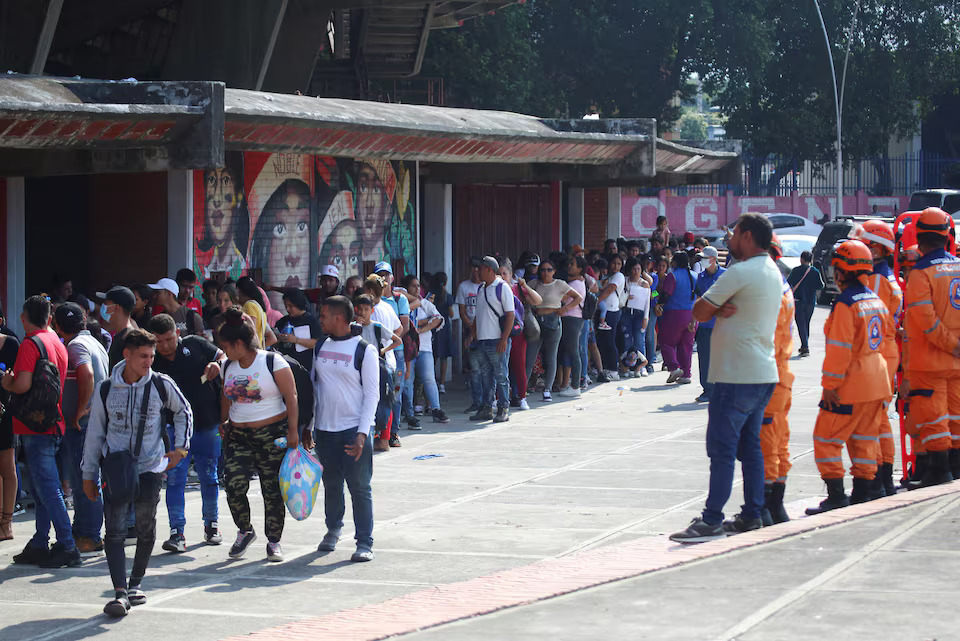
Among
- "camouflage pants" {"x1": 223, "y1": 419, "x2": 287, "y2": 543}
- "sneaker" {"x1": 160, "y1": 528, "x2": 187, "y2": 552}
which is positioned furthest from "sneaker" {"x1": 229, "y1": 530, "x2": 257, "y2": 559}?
"sneaker" {"x1": 160, "y1": 528, "x2": 187, "y2": 552}

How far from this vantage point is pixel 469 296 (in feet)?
54.3

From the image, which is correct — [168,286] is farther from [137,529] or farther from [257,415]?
[137,529]

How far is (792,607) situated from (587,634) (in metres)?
0.97

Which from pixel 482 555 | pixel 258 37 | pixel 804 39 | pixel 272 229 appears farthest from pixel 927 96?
pixel 482 555

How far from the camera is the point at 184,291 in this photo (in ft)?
43.4

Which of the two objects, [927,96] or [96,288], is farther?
[927,96]

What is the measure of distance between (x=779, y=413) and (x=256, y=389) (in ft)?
11.0

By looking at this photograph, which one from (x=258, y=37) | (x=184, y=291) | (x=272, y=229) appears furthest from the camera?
(x=258, y=37)

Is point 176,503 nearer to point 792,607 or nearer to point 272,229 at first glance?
point 792,607

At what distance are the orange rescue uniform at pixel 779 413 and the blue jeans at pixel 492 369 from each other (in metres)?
6.72

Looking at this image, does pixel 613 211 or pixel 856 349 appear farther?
pixel 613 211

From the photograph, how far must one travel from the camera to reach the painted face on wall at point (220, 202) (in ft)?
48.5

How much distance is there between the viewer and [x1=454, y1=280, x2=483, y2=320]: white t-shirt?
53.8ft

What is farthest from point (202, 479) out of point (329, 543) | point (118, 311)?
point (118, 311)
